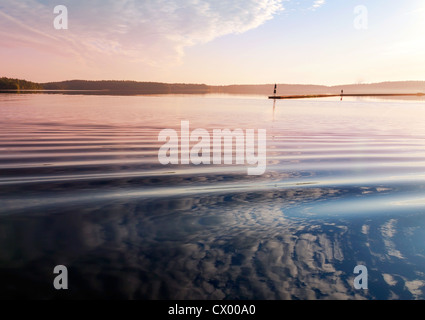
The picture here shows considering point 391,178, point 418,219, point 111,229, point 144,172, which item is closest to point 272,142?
point 391,178

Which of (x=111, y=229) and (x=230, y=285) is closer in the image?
(x=230, y=285)

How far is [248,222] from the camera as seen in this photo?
138 inches

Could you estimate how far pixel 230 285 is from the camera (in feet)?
7.70

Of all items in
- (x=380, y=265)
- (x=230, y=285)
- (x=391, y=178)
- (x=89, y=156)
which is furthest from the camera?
(x=89, y=156)

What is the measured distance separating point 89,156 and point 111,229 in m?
3.98

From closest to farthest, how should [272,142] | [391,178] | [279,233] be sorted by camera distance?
[279,233] → [391,178] → [272,142]

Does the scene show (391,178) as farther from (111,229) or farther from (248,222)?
(111,229)

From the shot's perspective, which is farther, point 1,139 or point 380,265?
point 1,139

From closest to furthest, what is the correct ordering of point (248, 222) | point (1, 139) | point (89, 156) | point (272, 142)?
point (248, 222), point (89, 156), point (1, 139), point (272, 142)

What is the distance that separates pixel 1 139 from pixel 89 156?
351cm
